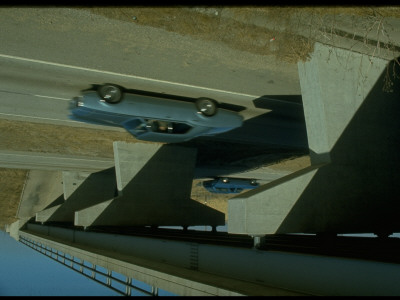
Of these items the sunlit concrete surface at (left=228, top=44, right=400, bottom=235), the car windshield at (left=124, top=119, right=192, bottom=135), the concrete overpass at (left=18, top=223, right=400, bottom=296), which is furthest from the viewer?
the car windshield at (left=124, top=119, right=192, bottom=135)

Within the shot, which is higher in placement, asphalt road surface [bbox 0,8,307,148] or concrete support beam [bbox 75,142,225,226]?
asphalt road surface [bbox 0,8,307,148]

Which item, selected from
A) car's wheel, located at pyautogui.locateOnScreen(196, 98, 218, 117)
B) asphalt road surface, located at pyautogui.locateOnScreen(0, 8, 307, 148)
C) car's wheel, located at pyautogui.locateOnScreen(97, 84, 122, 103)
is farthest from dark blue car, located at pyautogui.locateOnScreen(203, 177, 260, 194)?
car's wheel, located at pyautogui.locateOnScreen(97, 84, 122, 103)

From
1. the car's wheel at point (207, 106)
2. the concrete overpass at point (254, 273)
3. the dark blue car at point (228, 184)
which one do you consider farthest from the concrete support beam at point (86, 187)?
the concrete overpass at point (254, 273)

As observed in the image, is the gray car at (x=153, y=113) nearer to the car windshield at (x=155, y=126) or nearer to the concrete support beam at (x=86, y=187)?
the car windshield at (x=155, y=126)

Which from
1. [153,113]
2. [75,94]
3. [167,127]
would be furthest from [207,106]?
[75,94]

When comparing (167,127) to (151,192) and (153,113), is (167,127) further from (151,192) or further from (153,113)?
(151,192)

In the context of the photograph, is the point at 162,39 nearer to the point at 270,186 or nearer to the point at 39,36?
the point at 39,36

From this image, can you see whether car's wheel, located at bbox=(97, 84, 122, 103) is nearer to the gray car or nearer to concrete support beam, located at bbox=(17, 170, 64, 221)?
the gray car

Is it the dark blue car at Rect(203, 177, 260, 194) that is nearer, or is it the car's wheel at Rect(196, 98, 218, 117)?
the car's wheel at Rect(196, 98, 218, 117)
